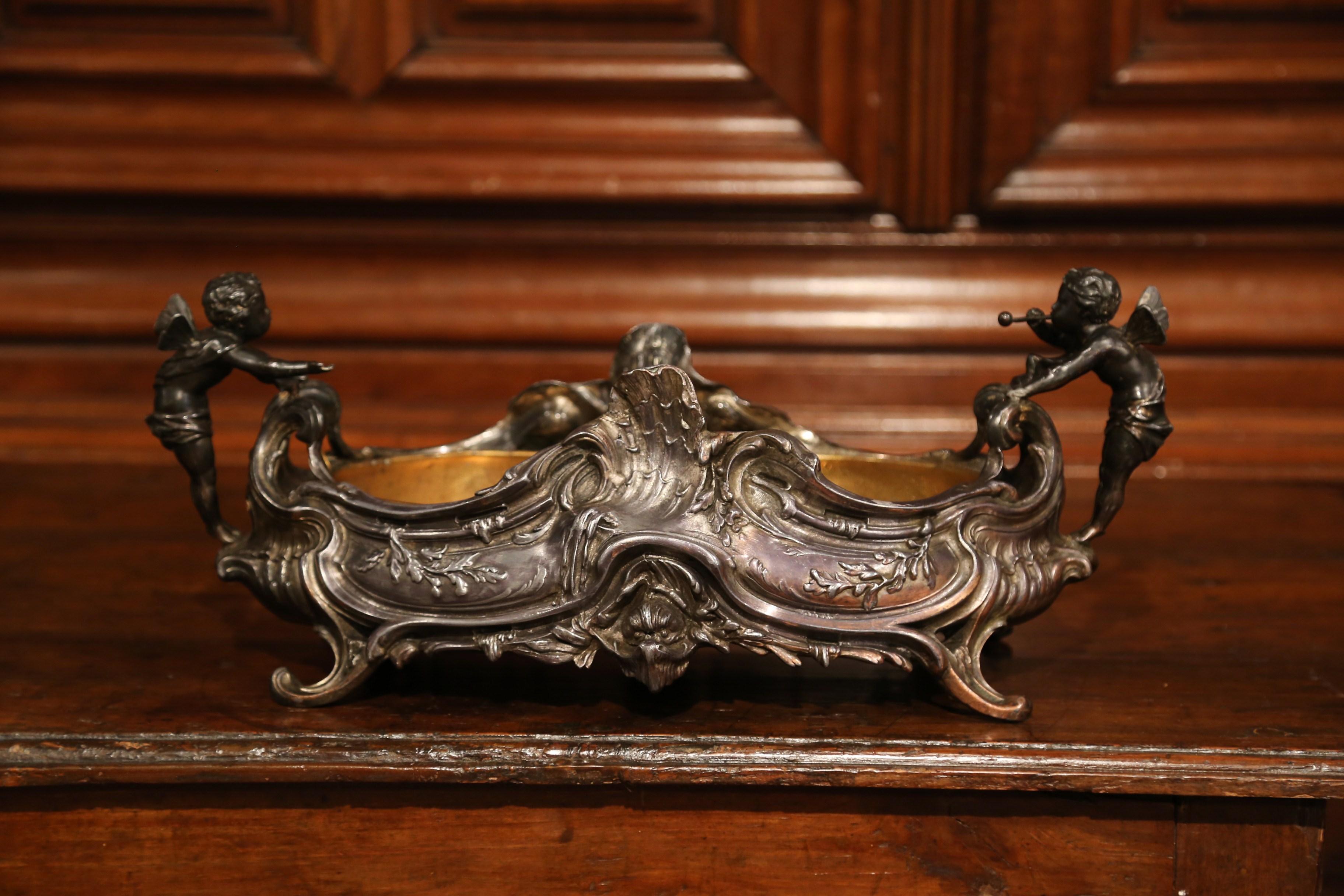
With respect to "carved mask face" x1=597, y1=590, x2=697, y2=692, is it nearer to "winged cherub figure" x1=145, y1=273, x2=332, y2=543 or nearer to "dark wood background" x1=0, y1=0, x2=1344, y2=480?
"winged cherub figure" x1=145, y1=273, x2=332, y2=543

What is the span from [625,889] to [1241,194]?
96cm

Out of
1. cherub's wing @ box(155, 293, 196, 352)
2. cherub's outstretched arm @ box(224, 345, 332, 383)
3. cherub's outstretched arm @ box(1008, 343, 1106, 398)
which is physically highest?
cherub's wing @ box(155, 293, 196, 352)

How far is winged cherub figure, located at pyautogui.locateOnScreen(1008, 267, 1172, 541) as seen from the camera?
1.91 feet

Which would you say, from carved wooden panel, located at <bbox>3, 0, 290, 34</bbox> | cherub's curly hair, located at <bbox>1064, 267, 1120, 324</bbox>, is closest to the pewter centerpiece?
cherub's curly hair, located at <bbox>1064, 267, 1120, 324</bbox>

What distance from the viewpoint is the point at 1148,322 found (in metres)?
0.58

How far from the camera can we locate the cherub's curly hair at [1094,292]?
1.91 feet

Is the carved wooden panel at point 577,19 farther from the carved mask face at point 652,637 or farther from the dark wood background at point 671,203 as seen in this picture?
the carved mask face at point 652,637

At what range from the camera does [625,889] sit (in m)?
0.57

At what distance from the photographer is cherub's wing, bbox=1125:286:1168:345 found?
1.89 feet

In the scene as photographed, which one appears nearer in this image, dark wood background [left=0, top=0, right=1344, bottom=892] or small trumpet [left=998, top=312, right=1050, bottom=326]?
small trumpet [left=998, top=312, right=1050, bottom=326]

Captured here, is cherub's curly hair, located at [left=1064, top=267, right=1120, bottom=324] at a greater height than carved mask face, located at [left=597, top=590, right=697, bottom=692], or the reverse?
cherub's curly hair, located at [left=1064, top=267, right=1120, bottom=324]

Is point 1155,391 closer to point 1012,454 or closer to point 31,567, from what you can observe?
point 1012,454

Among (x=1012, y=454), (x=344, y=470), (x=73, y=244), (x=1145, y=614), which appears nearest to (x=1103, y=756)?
(x=1145, y=614)

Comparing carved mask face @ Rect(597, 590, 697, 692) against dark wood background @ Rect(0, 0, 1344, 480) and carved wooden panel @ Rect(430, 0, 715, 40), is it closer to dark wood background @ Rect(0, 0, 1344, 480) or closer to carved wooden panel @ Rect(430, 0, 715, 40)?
dark wood background @ Rect(0, 0, 1344, 480)
